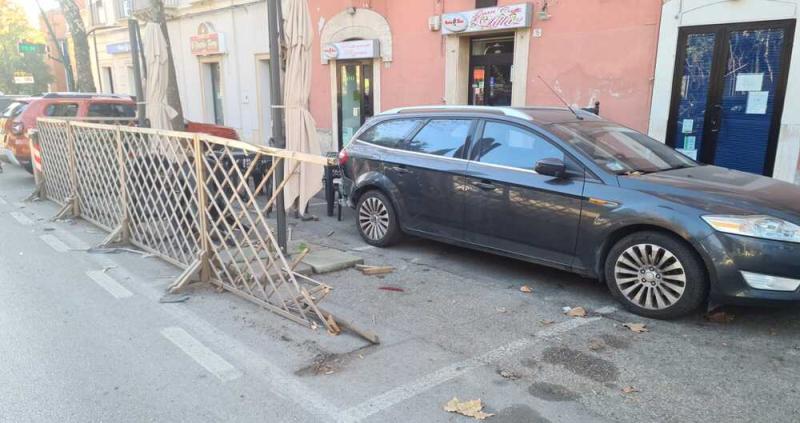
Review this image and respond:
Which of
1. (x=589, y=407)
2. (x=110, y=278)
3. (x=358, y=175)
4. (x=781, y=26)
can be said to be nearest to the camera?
(x=589, y=407)

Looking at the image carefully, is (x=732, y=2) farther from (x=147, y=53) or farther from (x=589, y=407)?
(x=147, y=53)

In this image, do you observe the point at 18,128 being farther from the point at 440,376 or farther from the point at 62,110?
the point at 440,376

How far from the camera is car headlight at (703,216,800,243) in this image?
3994 mm

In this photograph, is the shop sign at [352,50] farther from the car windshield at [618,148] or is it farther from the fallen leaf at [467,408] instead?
the fallen leaf at [467,408]

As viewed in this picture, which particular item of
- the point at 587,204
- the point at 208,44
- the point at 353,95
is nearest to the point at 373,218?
the point at 587,204

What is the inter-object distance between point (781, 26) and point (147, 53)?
356 inches

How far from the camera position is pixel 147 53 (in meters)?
8.52

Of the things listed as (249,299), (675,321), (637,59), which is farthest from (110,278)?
(637,59)

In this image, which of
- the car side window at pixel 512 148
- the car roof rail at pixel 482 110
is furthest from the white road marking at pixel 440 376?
the car roof rail at pixel 482 110

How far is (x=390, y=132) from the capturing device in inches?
262

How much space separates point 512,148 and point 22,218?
7.45m

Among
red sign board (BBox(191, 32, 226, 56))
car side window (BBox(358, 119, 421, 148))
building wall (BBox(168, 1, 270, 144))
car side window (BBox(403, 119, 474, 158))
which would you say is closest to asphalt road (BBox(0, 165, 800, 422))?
car side window (BBox(403, 119, 474, 158))

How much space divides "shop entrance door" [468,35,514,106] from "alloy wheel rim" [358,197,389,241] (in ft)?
16.4

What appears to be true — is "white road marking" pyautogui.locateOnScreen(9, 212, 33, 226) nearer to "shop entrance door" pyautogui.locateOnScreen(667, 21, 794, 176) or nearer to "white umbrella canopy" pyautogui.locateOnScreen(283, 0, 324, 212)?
"white umbrella canopy" pyautogui.locateOnScreen(283, 0, 324, 212)
